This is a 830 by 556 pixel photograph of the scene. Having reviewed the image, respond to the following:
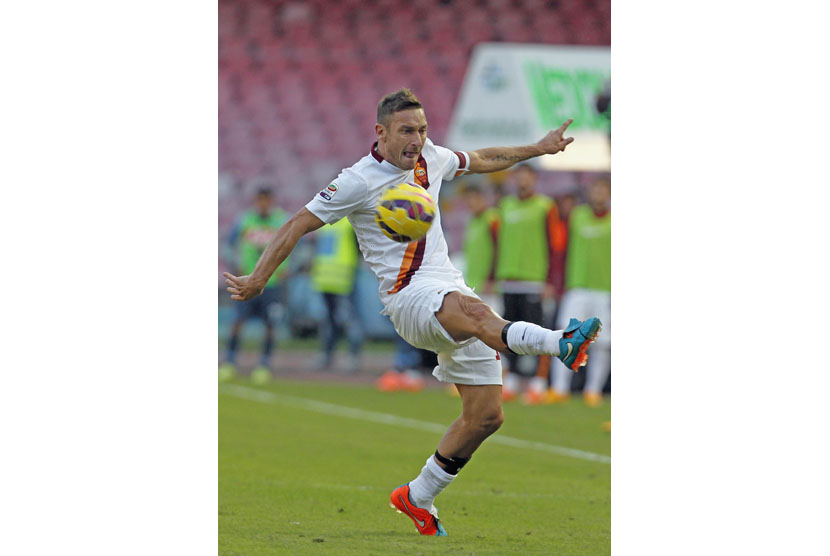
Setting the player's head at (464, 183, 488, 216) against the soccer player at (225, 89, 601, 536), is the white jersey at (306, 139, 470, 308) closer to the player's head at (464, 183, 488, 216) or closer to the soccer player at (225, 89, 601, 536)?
the soccer player at (225, 89, 601, 536)

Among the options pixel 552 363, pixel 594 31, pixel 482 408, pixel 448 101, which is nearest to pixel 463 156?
pixel 482 408

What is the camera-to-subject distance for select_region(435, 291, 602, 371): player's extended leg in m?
3.69

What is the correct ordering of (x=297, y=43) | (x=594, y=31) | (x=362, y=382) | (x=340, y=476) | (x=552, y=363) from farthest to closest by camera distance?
1. (x=297, y=43)
2. (x=594, y=31)
3. (x=362, y=382)
4. (x=552, y=363)
5. (x=340, y=476)

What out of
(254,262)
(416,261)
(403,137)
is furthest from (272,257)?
(254,262)

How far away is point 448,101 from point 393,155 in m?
10.7

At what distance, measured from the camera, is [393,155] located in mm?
4262

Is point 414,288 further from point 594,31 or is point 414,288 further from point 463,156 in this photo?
point 594,31

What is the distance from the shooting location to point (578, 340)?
368cm

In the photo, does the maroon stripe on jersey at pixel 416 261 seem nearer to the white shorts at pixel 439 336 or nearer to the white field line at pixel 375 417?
the white shorts at pixel 439 336

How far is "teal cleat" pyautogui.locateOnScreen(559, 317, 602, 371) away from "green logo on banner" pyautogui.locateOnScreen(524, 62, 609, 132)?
28.2ft

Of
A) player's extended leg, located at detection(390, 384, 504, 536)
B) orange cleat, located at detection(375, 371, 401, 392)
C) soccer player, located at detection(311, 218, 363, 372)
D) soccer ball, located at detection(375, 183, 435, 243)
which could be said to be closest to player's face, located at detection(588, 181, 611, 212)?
orange cleat, located at detection(375, 371, 401, 392)

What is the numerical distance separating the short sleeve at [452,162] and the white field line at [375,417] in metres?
2.38

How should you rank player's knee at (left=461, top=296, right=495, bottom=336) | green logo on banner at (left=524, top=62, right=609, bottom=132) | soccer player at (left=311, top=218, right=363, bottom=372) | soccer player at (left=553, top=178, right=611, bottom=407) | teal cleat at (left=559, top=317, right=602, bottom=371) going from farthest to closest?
green logo on banner at (left=524, top=62, right=609, bottom=132)
soccer player at (left=311, top=218, right=363, bottom=372)
soccer player at (left=553, top=178, right=611, bottom=407)
player's knee at (left=461, top=296, right=495, bottom=336)
teal cleat at (left=559, top=317, right=602, bottom=371)

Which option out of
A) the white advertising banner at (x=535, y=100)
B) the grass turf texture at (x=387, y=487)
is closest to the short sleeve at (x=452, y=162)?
the grass turf texture at (x=387, y=487)
